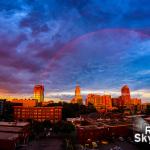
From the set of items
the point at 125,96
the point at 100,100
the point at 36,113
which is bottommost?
the point at 36,113

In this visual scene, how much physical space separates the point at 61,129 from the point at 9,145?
42.7ft

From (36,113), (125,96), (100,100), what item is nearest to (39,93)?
(100,100)

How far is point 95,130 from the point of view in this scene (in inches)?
924

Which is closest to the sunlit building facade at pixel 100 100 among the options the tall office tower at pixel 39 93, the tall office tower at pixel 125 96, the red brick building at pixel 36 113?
the tall office tower at pixel 125 96

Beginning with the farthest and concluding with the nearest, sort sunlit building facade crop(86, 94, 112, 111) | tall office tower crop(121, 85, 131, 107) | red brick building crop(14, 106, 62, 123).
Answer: tall office tower crop(121, 85, 131, 107), sunlit building facade crop(86, 94, 112, 111), red brick building crop(14, 106, 62, 123)

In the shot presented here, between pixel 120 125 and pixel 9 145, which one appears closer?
pixel 9 145

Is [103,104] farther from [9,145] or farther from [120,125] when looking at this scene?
[9,145]

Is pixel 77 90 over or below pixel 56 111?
over

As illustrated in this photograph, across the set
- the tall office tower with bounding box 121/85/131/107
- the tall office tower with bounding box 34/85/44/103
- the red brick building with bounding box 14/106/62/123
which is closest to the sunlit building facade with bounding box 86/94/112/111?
the tall office tower with bounding box 121/85/131/107

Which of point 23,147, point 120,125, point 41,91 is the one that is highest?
point 41,91

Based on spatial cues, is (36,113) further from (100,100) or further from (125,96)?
(125,96)

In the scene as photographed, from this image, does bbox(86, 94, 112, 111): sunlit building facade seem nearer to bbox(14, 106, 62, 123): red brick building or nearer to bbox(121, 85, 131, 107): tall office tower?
bbox(121, 85, 131, 107): tall office tower

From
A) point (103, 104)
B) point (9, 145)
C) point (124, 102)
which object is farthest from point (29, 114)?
point (124, 102)

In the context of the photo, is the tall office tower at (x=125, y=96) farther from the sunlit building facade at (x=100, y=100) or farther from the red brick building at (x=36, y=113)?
the red brick building at (x=36, y=113)
